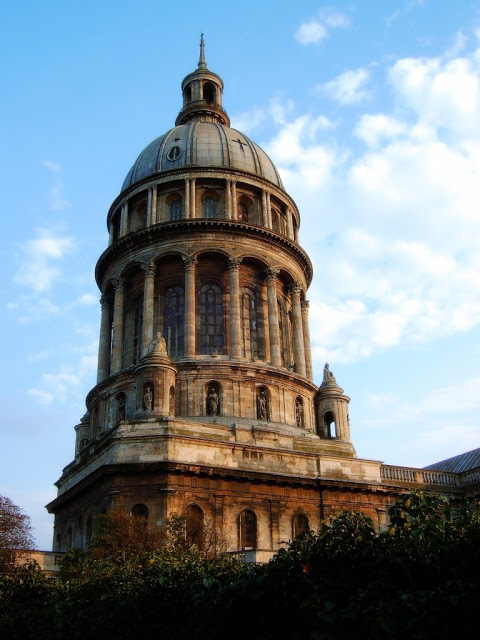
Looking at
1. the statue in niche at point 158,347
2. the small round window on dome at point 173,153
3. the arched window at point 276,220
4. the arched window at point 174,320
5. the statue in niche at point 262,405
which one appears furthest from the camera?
the arched window at point 276,220

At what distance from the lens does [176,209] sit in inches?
1868

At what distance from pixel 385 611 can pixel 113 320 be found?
3824 centimetres

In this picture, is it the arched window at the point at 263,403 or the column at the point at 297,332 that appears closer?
the arched window at the point at 263,403

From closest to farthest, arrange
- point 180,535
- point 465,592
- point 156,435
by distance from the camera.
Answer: point 465,592 < point 180,535 < point 156,435

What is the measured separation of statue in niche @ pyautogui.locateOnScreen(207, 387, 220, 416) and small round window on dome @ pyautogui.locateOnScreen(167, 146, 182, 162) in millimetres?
17221

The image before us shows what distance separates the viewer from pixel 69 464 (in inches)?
1713

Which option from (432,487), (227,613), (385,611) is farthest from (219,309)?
(385,611)

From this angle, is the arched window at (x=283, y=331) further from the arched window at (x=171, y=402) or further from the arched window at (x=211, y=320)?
the arched window at (x=171, y=402)

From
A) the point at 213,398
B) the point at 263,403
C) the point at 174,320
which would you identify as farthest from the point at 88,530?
the point at 174,320

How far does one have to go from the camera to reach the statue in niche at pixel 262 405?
134 feet

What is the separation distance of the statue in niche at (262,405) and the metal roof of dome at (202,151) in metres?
15.8

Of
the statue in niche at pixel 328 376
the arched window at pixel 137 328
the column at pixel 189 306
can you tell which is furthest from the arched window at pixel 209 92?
the statue in niche at pixel 328 376

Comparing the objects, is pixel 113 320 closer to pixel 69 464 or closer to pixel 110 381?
pixel 110 381

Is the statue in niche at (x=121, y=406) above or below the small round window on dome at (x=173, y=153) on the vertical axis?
below
